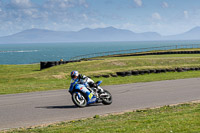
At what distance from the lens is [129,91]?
54.8 feet

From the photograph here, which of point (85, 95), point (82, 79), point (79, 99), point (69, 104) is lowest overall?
point (69, 104)

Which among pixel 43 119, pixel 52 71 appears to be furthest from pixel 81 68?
pixel 43 119

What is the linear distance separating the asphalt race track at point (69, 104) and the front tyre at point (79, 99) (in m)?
0.23

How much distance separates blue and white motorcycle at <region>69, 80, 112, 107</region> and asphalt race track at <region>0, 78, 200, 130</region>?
25 cm

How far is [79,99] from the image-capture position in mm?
12602

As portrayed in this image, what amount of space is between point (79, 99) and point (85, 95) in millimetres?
295

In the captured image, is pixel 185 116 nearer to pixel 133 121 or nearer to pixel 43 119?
pixel 133 121

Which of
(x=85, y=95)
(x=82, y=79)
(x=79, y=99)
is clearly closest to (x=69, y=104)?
(x=79, y=99)

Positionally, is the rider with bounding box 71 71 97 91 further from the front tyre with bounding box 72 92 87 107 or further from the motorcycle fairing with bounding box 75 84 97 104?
the front tyre with bounding box 72 92 87 107

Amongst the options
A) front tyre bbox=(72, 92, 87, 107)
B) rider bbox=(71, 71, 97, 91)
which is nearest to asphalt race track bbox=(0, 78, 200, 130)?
front tyre bbox=(72, 92, 87, 107)

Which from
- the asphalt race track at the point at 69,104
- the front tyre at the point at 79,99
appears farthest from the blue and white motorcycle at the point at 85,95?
the asphalt race track at the point at 69,104

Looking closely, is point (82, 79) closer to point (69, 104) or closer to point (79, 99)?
point (79, 99)

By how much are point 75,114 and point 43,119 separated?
4.04ft

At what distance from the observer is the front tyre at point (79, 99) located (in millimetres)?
Result: 12445
